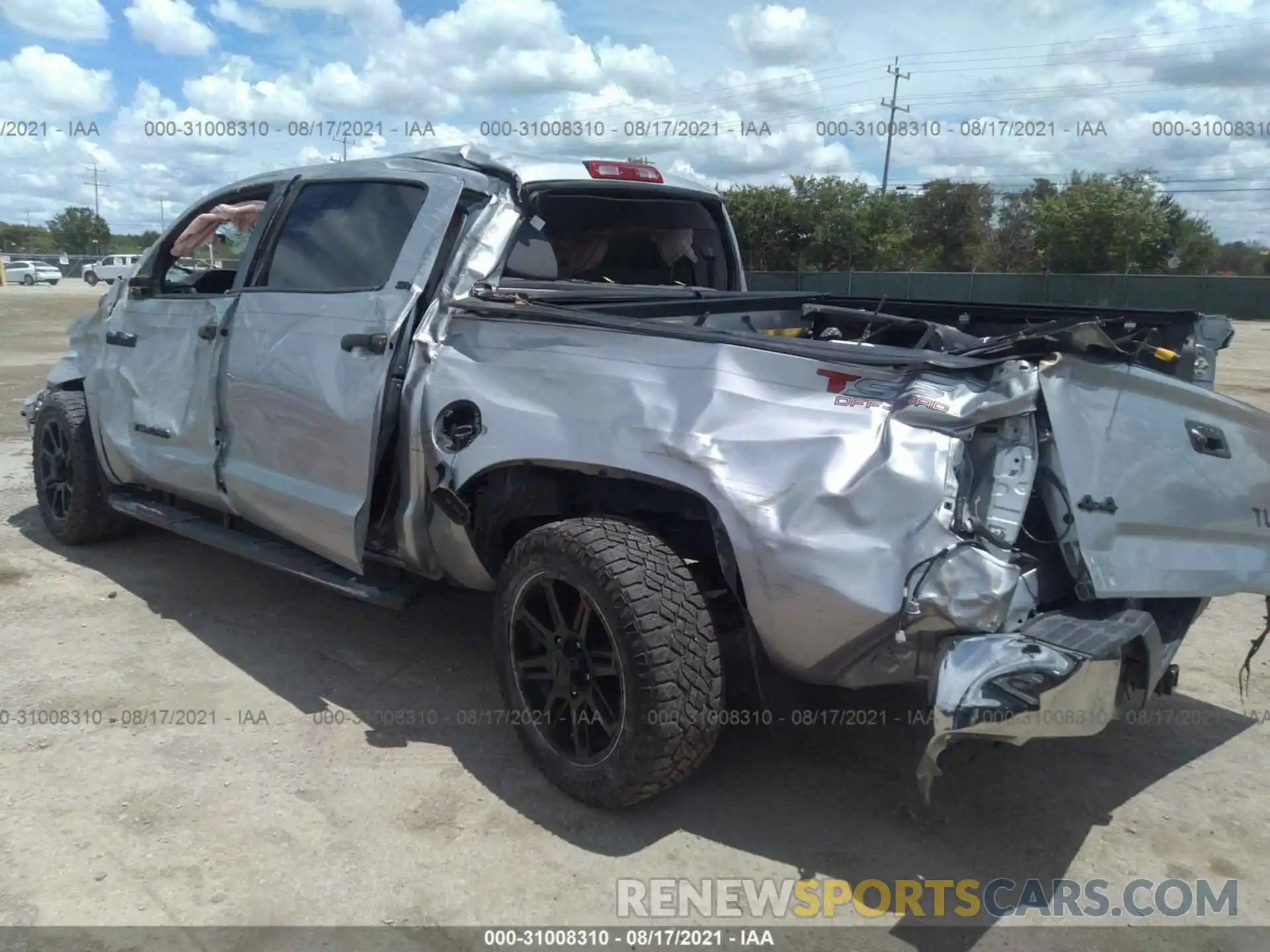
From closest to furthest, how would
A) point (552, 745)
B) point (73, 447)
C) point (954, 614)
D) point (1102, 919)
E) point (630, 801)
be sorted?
point (954, 614) → point (1102, 919) → point (630, 801) → point (552, 745) → point (73, 447)

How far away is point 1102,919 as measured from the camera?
265 centimetres

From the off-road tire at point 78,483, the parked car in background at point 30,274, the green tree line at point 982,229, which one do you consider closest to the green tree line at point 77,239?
the parked car in background at point 30,274

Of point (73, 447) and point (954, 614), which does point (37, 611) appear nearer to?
point (73, 447)

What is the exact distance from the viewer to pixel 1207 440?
300 centimetres

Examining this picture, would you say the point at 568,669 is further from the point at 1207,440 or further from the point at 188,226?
the point at 188,226

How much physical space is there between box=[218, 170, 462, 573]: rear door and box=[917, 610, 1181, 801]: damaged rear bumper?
83.3 inches

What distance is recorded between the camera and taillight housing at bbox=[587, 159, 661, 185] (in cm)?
432

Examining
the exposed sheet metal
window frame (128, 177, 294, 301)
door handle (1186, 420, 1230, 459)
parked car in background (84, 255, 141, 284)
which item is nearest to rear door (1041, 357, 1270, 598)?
door handle (1186, 420, 1230, 459)

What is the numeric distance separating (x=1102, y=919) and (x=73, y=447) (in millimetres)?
5165

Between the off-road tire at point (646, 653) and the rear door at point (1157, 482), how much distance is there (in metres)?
1.03

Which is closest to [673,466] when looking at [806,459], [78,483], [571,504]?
[806,459]

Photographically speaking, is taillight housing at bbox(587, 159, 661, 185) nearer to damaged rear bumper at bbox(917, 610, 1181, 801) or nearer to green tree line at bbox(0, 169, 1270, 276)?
damaged rear bumper at bbox(917, 610, 1181, 801)

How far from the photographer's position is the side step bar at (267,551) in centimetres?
373

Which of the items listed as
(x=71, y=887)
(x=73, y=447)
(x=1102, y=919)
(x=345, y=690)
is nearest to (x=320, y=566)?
(x=345, y=690)
